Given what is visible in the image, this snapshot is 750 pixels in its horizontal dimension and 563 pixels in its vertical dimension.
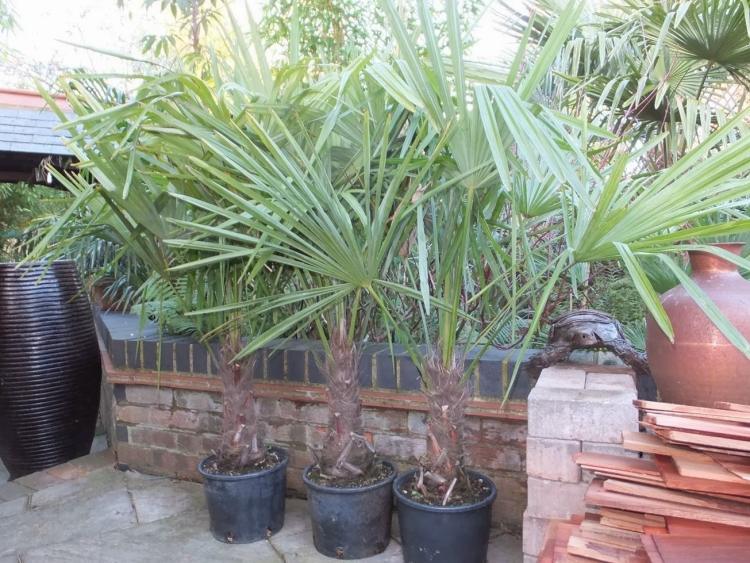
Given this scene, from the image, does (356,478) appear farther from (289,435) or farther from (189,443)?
(189,443)

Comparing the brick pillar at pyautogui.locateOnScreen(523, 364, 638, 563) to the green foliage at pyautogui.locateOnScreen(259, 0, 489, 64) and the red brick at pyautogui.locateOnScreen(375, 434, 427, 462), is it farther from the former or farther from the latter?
the green foliage at pyautogui.locateOnScreen(259, 0, 489, 64)

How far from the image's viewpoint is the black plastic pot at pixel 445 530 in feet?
6.28

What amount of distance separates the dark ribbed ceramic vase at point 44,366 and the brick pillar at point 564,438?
2700mm

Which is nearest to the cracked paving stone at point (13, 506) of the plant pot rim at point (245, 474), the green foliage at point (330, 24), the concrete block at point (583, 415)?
the plant pot rim at point (245, 474)

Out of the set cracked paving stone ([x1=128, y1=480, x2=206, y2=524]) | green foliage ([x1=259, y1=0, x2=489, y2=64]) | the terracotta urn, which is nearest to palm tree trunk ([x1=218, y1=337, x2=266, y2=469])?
cracked paving stone ([x1=128, y1=480, x2=206, y2=524])

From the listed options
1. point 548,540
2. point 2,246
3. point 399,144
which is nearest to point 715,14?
point 399,144

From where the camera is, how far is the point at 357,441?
2188 millimetres

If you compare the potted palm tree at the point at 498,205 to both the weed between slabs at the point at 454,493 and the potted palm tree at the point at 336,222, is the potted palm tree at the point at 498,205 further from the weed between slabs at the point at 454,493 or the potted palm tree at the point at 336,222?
the potted palm tree at the point at 336,222

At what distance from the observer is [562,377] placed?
1.97 meters

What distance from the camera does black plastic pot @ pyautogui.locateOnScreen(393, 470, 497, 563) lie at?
75.4 inches

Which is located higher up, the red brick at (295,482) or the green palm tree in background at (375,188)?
the green palm tree in background at (375,188)

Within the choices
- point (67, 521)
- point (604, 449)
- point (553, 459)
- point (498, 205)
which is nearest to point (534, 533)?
point (553, 459)

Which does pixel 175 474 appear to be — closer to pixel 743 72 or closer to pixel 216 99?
pixel 216 99

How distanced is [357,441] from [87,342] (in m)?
2.21
